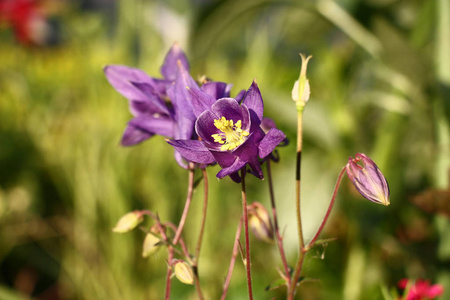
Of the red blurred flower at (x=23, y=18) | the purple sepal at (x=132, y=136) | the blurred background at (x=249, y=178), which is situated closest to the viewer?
the purple sepal at (x=132, y=136)

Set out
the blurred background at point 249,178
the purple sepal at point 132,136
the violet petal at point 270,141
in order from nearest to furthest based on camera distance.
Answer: the violet petal at point 270,141 < the purple sepal at point 132,136 < the blurred background at point 249,178

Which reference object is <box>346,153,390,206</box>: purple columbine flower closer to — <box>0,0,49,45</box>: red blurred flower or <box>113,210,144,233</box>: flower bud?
<box>113,210,144,233</box>: flower bud

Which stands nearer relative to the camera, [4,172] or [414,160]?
[414,160]

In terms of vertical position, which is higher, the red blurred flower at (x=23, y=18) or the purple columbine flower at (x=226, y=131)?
the red blurred flower at (x=23, y=18)

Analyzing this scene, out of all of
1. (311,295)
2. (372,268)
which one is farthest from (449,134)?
(311,295)

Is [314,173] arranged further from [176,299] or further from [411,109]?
[176,299]

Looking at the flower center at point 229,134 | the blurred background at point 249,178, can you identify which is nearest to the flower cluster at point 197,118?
the flower center at point 229,134

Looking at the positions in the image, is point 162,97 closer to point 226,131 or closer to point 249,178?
point 226,131

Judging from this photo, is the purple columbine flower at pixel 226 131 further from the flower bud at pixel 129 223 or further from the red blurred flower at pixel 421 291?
the red blurred flower at pixel 421 291
